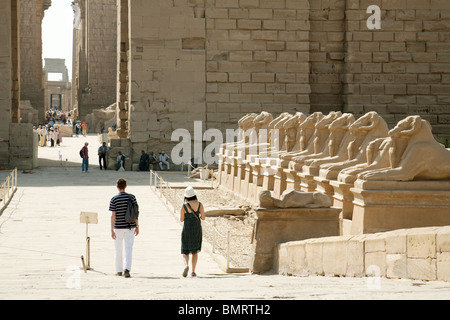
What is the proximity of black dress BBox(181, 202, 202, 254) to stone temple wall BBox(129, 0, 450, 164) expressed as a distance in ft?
48.6

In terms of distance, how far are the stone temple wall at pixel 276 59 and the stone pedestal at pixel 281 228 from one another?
14719mm

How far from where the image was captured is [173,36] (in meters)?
22.9

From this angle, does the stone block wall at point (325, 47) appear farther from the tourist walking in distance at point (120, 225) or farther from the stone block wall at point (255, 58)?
the tourist walking in distance at point (120, 225)

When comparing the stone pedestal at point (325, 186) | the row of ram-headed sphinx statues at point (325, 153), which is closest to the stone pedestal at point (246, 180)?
the row of ram-headed sphinx statues at point (325, 153)

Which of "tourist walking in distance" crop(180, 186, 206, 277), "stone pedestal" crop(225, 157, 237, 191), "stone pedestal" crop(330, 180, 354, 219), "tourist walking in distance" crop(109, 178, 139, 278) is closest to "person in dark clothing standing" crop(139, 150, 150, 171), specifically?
"stone pedestal" crop(225, 157, 237, 191)

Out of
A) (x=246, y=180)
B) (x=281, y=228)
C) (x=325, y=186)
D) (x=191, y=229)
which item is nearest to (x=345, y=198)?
(x=325, y=186)

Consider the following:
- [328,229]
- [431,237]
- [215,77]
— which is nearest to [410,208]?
[328,229]

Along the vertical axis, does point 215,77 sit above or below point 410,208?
above

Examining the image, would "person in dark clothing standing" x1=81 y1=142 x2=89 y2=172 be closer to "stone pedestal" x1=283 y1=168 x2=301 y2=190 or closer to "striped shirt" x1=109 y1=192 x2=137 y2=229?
"stone pedestal" x1=283 y1=168 x2=301 y2=190

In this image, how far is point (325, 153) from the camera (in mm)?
12438

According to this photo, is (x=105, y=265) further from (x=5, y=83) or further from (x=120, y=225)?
(x=5, y=83)
